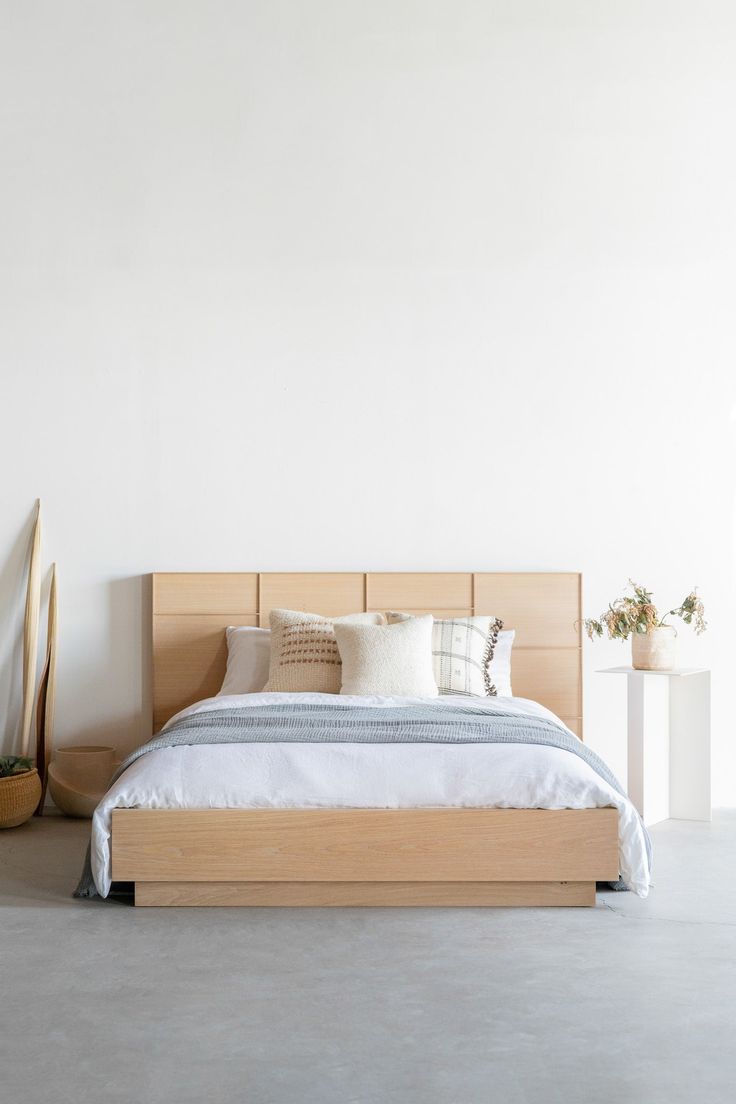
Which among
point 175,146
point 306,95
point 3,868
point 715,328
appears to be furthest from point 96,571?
point 715,328

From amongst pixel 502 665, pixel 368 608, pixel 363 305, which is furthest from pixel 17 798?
pixel 363 305

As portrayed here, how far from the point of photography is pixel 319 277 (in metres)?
4.97

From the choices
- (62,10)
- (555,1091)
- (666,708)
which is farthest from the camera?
→ (62,10)

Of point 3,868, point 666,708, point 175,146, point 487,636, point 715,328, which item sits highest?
point 175,146

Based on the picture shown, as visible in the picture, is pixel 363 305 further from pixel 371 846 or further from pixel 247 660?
pixel 371 846

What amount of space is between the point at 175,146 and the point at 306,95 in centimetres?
66

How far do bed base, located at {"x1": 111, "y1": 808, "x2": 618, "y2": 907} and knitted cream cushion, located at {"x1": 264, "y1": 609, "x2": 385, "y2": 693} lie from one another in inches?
46.0

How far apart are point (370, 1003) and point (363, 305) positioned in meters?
3.32

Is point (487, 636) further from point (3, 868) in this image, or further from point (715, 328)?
point (3, 868)

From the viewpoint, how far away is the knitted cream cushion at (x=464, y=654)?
447 cm

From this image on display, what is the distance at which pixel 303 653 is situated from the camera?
4.45 m

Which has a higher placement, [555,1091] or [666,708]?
[666,708]

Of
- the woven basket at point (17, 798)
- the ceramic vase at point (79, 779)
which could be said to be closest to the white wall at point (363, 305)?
the ceramic vase at point (79, 779)

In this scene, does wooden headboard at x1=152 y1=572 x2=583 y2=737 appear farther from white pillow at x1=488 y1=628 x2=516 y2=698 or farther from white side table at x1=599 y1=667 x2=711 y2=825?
white side table at x1=599 y1=667 x2=711 y2=825
